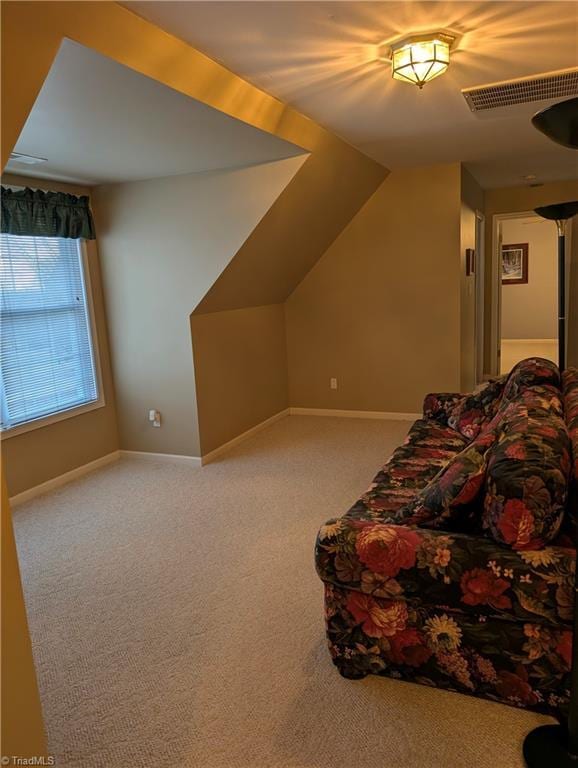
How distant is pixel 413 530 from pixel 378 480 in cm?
83

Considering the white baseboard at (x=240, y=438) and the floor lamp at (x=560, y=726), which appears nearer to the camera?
the floor lamp at (x=560, y=726)

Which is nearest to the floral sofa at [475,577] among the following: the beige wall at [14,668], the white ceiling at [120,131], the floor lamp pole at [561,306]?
the beige wall at [14,668]

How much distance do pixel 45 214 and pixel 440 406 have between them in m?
3.10

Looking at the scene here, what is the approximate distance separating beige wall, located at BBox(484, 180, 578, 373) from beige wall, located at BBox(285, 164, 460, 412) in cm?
187

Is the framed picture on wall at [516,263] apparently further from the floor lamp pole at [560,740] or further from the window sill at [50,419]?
the floor lamp pole at [560,740]

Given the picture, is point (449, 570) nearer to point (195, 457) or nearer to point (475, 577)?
point (475, 577)

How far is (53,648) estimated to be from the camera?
2.26 metres

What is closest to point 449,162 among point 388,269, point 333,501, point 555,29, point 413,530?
point 388,269

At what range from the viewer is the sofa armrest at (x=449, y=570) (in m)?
1.62

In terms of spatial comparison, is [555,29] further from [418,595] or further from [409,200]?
[409,200]

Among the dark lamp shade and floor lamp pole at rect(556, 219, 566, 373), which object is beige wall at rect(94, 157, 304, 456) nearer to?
floor lamp pole at rect(556, 219, 566, 373)

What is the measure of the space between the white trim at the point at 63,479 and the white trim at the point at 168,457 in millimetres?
146

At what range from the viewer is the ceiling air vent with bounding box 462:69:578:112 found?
2.72 meters

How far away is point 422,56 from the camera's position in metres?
2.31
